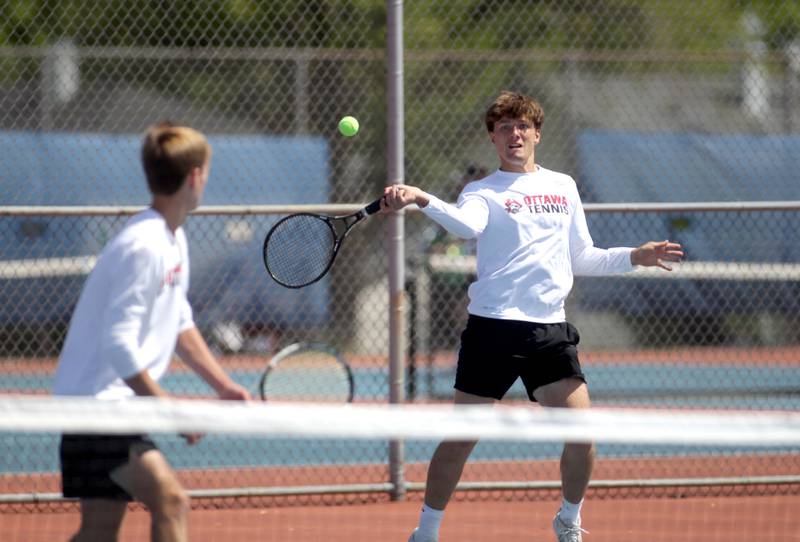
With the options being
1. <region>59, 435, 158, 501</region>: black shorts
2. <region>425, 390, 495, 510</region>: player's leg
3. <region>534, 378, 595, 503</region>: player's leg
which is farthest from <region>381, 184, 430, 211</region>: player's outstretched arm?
<region>59, 435, 158, 501</region>: black shorts

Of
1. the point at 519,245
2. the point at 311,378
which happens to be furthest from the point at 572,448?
the point at 311,378

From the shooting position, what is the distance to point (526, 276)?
15.4ft

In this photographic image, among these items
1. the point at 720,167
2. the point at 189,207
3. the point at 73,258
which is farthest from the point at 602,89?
the point at 189,207

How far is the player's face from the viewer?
15.7 ft

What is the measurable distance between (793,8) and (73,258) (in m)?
11.2

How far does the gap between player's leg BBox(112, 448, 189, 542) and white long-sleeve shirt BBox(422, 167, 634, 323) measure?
168 centimetres

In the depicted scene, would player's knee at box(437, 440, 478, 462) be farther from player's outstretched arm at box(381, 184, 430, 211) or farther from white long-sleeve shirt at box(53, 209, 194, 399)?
white long-sleeve shirt at box(53, 209, 194, 399)

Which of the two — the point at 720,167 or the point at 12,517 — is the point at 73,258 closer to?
the point at 12,517

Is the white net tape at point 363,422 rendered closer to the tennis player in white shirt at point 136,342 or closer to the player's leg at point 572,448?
→ the tennis player in white shirt at point 136,342

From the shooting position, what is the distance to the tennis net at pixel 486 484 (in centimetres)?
362

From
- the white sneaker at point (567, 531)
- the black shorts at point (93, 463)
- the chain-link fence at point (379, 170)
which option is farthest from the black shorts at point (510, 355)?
the chain-link fence at point (379, 170)

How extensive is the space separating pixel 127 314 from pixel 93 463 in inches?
16.8

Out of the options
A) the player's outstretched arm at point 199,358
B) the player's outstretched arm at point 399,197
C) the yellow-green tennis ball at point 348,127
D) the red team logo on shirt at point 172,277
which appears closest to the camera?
the red team logo on shirt at point 172,277

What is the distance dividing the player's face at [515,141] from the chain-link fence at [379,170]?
4.75 metres
